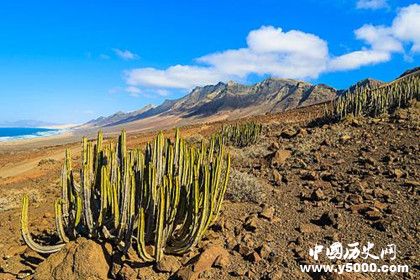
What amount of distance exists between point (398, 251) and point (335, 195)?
7.62 feet

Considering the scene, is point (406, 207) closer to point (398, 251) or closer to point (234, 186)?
point (398, 251)

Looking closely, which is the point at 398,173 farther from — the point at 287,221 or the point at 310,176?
the point at 287,221

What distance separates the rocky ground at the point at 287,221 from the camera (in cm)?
545

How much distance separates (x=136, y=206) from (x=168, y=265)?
3.77 ft

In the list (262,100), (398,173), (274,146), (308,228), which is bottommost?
(308,228)

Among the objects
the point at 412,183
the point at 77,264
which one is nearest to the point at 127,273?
the point at 77,264

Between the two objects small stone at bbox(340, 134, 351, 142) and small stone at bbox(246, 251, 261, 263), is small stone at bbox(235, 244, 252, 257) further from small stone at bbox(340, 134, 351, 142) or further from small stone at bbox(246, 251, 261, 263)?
small stone at bbox(340, 134, 351, 142)

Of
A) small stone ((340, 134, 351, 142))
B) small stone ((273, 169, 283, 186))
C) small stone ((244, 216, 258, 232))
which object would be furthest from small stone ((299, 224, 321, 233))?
small stone ((340, 134, 351, 142))

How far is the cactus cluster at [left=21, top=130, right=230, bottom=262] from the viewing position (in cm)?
564

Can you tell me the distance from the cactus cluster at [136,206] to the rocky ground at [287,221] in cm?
27

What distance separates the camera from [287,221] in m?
6.92

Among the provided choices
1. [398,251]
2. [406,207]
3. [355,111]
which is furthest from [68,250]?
[355,111]

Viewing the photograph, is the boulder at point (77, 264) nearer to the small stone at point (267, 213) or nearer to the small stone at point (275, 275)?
the small stone at point (275, 275)

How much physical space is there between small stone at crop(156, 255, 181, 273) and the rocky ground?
14 millimetres
